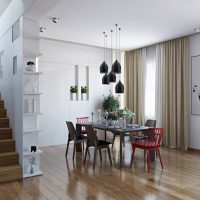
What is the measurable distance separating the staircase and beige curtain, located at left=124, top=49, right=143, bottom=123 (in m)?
4.26

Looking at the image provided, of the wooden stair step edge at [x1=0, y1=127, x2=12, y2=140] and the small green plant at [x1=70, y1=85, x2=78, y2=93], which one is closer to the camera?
the wooden stair step edge at [x1=0, y1=127, x2=12, y2=140]

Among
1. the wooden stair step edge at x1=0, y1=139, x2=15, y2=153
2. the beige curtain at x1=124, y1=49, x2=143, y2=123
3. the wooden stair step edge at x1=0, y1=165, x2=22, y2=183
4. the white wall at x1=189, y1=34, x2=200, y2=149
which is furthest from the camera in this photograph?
the beige curtain at x1=124, y1=49, x2=143, y2=123

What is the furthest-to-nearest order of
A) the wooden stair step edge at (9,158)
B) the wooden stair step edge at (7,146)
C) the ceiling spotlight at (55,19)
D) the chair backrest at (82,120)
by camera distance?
1. the chair backrest at (82,120)
2. the ceiling spotlight at (55,19)
3. the wooden stair step edge at (7,146)
4. the wooden stair step edge at (9,158)

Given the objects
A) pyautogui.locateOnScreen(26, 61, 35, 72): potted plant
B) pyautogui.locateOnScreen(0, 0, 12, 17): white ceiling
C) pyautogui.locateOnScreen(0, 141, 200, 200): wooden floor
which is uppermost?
pyautogui.locateOnScreen(0, 0, 12, 17): white ceiling

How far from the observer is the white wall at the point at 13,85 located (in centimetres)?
433

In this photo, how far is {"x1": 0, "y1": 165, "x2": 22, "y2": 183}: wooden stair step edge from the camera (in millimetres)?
3963

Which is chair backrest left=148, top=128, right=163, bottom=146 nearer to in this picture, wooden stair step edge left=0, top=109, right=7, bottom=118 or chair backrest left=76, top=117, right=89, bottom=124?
chair backrest left=76, top=117, right=89, bottom=124

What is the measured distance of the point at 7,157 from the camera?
430cm

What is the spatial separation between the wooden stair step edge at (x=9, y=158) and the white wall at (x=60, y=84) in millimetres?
2350

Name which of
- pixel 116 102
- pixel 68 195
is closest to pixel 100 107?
pixel 116 102

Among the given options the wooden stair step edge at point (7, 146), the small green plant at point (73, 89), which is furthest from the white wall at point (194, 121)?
the wooden stair step edge at point (7, 146)

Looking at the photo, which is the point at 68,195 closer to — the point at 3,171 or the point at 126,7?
the point at 3,171

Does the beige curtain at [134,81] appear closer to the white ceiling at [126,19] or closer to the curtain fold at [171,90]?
the curtain fold at [171,90]

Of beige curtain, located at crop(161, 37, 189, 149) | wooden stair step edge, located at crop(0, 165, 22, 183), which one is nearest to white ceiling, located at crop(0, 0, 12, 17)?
wooden stair step edge, located at crop(0, 165, 22, 183)
